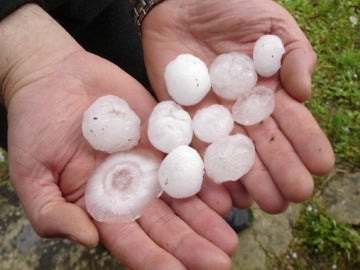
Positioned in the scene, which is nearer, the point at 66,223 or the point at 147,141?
the point at 66,223

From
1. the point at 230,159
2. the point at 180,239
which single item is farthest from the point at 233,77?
the point at 180,239

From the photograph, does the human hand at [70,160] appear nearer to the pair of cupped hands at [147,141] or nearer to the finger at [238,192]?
the pair of cupped hands at [147,141]

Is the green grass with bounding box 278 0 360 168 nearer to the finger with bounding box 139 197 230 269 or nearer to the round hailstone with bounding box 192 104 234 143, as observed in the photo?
the round hailstone with bounding box 192 104 234 143

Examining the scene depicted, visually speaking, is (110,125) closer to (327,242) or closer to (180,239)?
(180,239)

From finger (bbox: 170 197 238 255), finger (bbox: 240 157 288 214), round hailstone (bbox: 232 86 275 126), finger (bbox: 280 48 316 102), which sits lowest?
finger (bbox: 170 197 238 255)

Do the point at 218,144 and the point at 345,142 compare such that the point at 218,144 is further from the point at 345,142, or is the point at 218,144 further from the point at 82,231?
the point at 345,142

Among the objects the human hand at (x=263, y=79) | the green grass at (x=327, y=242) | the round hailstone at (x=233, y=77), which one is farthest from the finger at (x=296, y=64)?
the green grass at (x=327, y=242)

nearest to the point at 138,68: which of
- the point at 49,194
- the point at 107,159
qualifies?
the point at 107,159

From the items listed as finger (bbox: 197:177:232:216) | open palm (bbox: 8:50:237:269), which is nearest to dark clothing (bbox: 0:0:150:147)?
open palm (bbox: 8:50:237:269)

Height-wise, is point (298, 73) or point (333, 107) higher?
point (298, 73)
